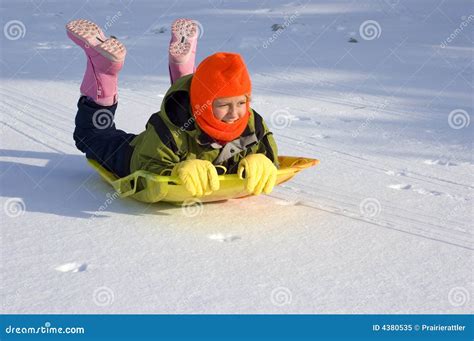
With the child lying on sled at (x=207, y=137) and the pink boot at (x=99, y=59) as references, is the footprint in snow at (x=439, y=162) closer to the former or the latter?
the child lying on sled at (x=207, y=137)

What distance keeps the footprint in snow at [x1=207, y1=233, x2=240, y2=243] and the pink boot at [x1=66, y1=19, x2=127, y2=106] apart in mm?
1026

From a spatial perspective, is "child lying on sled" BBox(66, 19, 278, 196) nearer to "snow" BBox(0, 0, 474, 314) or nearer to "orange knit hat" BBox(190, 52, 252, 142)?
"orange knit hat" BBox(190, 52, 252, 142)

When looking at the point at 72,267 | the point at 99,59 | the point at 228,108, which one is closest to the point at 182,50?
the point at 99,59

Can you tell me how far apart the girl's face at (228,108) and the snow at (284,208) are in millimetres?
394

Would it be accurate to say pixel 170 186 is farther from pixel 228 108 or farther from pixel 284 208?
pixel 284 208

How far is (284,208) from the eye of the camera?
3008 millimetres

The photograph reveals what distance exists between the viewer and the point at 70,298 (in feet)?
7.09

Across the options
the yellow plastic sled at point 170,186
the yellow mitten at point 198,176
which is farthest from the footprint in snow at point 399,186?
the yellow mitten at point 198,176

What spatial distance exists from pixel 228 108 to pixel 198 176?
1.06ft

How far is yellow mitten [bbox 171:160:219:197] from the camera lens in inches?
103

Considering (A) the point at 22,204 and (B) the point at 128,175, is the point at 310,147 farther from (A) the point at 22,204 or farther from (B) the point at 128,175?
(A) the point at 22,204

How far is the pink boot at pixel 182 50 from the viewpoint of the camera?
3.42 m

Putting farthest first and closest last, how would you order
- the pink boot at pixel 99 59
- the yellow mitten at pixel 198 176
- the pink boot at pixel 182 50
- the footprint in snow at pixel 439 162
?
1. the footprint in snow at pixel 439 162
2. the pink boot at pixel 182 50
3. the pink boot at pixel 99 59
4. the yellow mitten at pixel 198 176

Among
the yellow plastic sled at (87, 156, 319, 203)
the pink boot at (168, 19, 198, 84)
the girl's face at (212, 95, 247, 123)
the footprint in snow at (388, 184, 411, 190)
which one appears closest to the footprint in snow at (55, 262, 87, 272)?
the yellow plastic sled at (87, 156, 319, 203)
